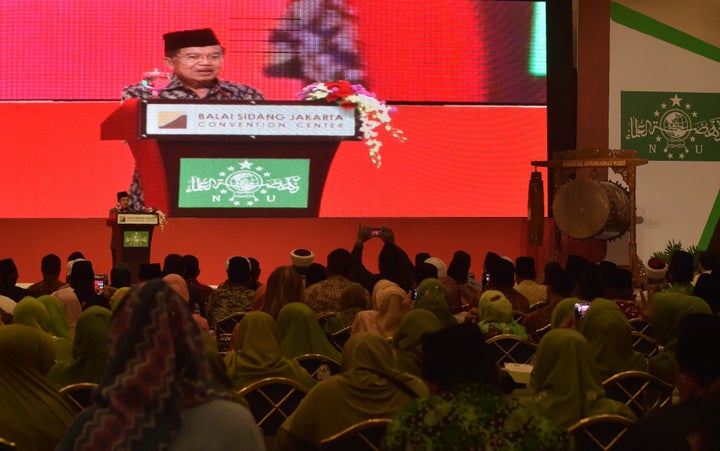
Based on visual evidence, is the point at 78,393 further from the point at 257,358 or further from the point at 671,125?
the point at 671,125

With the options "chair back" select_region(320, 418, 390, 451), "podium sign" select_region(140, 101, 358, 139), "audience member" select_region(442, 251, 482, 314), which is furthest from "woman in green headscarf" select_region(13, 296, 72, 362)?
"podium sign" select_region(140, 101, 358, 139)

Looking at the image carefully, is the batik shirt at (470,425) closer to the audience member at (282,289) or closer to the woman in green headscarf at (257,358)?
the woman in green headscarf at (257,358)

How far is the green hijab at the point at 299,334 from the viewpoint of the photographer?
4309 mm

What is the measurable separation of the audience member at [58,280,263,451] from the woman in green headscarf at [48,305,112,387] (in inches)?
80.5

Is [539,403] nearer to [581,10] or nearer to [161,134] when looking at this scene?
[161,134]

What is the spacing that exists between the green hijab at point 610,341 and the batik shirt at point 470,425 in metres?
1.85

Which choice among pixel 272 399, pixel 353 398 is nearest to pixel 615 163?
pixel 272 399

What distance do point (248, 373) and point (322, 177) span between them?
24.0ft

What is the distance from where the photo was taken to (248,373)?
3.59m

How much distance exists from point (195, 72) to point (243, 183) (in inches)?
48.4

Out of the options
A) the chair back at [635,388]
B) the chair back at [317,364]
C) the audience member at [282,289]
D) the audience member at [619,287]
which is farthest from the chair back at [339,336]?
the chair back at [635,388]

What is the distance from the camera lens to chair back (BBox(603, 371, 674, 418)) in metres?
3.43

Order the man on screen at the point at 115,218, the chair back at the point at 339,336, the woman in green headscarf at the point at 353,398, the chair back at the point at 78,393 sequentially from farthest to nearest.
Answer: the man on screen at the point at 115,218 → the chair back at the point at 339,336 → the chair back at the point at 78,393 → the woman in green headscarf at the point at 353,398

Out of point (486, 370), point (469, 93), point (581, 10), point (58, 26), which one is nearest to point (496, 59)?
point (469, 93)
